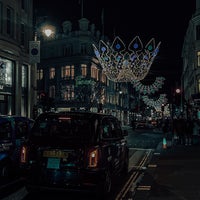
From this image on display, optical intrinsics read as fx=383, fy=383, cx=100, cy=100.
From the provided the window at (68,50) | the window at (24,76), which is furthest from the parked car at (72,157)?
the window at (68,50)

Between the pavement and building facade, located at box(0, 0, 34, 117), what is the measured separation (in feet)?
56.9

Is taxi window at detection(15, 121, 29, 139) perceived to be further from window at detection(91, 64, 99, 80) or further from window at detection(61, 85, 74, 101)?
window at detection(91, 64, 99, 80)

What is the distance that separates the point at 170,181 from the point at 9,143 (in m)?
4.48

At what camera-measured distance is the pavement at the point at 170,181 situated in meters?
8.77

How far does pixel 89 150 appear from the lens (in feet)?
25.3

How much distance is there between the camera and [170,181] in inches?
417

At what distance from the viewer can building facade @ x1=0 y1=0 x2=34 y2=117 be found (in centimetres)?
2869

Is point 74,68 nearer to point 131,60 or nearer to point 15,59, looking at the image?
point 15,59

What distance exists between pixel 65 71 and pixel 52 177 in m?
57.5

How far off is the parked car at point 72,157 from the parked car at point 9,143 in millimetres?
1320

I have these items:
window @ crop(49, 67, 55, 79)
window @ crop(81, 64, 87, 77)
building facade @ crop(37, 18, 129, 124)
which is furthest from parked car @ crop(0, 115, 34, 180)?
window @ crop(49, 67, 55, 79)

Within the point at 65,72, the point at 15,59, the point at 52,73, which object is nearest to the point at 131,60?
the point at 15,59

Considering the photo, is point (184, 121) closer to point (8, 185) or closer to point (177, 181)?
point (177, 181)

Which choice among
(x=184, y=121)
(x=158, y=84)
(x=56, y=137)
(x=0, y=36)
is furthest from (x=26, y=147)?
(x=158, y=84)
